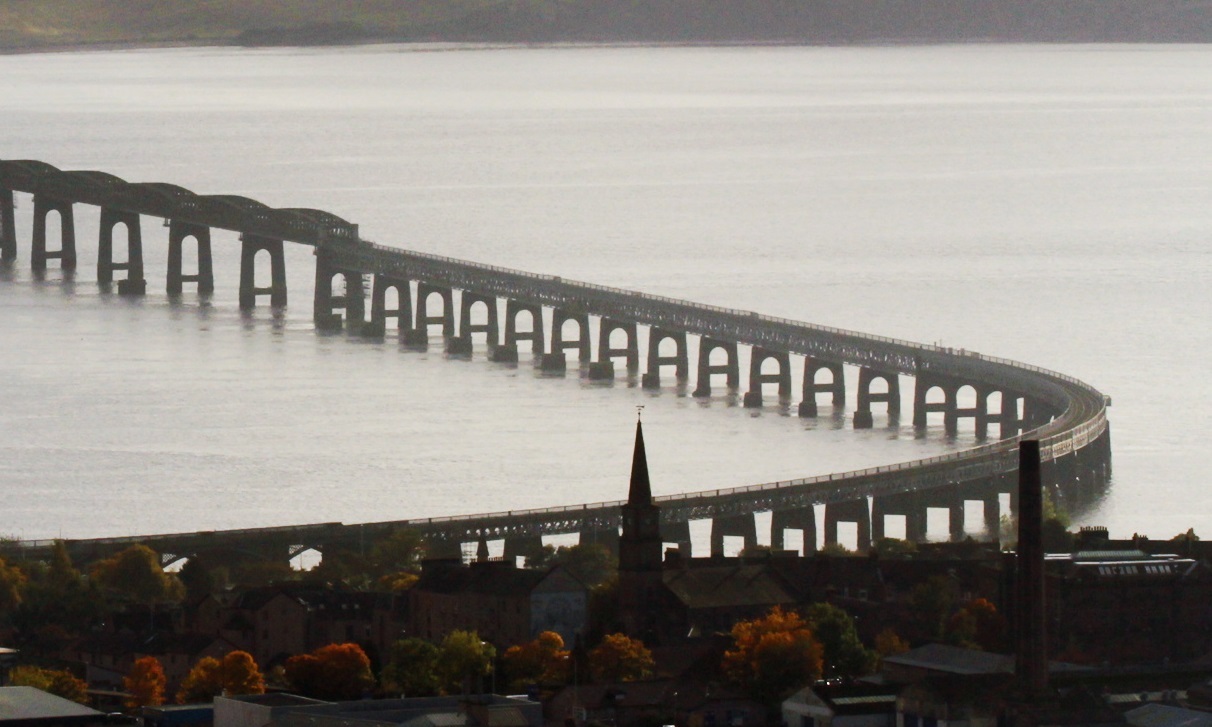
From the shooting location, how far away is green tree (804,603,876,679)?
56344 mm

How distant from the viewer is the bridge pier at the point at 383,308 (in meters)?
135

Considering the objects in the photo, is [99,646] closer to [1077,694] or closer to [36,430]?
[1077,694]

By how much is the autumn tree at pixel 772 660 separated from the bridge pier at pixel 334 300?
82769 mm

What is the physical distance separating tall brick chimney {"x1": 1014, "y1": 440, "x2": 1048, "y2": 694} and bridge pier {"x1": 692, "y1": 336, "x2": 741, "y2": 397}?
203 feet

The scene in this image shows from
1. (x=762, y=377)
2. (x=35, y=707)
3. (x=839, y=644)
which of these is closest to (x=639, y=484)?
(x=839, y=644)

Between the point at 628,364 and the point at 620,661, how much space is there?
67589mm

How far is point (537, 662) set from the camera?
184 ft

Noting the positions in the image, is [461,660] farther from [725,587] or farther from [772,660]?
[725,587]

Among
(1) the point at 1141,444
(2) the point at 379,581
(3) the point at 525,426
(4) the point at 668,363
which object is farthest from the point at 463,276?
(2) the point at 379,581

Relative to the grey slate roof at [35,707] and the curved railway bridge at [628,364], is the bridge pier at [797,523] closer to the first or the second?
the curved railway bridge at [628,364]

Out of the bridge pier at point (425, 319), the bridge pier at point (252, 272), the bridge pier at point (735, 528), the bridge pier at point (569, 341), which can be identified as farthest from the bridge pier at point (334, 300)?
the bridge pier at point (735, 528)

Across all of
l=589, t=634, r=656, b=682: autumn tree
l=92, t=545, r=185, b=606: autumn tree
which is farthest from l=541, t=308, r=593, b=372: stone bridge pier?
l=589, t=634, r=656, b=682: autumn tree

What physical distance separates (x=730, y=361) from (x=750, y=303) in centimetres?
2404

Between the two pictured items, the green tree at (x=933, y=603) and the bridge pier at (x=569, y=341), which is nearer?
the green tree at (x=933, y=603)
